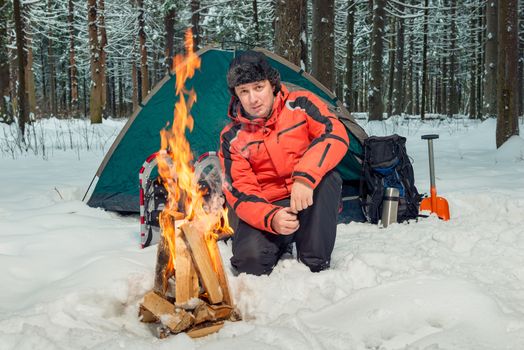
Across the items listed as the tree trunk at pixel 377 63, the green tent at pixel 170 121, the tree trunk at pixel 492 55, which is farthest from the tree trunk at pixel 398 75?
the green tent at pixel 170 121

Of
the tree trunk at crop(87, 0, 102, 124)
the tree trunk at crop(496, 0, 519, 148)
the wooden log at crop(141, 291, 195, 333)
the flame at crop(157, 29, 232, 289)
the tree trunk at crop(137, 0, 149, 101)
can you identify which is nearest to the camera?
the wooden log at crop(141, 291, 195, 333)

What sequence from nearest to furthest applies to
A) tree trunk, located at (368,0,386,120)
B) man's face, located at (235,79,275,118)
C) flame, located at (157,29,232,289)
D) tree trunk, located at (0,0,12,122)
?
1. flame, located at (157,29,232,289)
2. man's face, located at (235,79,275,118)
3. tree trunk, located at (0,0,12,122)
4. tree trunk, located at (368,0,386,120)

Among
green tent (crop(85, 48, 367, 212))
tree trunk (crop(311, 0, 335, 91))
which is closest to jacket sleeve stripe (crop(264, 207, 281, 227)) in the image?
green tent (crop(85, 48, 367, 212))

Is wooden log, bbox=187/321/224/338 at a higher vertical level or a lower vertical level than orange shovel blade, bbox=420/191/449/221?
lower

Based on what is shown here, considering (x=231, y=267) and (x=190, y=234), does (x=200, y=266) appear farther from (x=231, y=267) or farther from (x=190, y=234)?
(x=231, y=267)

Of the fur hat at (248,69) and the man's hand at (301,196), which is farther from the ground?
the fur hat at (248,69)

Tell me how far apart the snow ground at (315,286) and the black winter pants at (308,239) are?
10 cm

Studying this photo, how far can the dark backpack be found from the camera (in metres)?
3.96

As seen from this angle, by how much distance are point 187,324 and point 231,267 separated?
90 cm

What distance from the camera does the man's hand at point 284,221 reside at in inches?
99.6

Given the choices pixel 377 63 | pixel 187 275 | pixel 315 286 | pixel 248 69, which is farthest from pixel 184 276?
pixel 377 63

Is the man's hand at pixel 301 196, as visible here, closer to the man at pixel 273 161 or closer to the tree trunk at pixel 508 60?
the man at pixel 273 161

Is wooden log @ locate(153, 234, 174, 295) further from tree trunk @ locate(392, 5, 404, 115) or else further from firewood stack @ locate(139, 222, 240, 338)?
tree trunk @ locate(392, 5, 404, 115)

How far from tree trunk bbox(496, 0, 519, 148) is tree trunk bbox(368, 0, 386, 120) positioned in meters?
7.15
